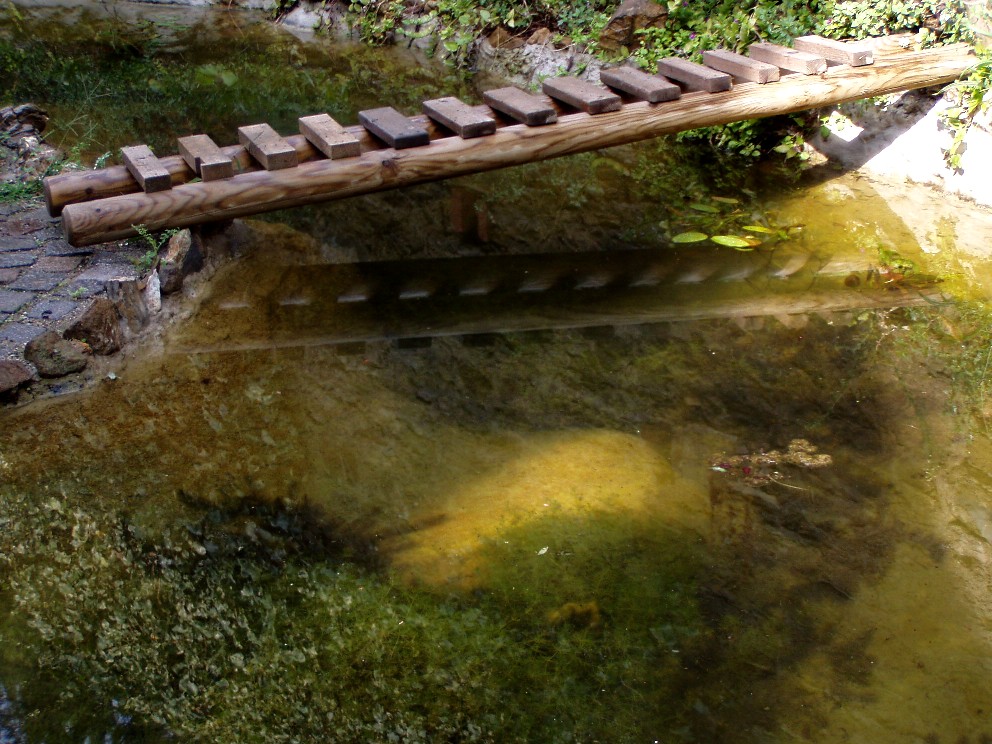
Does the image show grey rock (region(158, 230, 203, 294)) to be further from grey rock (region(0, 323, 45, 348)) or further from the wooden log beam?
grey rock (region(0, 323, 45, 348))

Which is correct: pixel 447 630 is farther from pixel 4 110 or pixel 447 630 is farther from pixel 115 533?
pixel 4 110

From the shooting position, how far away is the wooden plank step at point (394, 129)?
401 centimetres

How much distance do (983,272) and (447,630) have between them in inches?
139

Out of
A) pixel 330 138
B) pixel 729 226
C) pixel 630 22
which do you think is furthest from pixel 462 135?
pixel 630 22

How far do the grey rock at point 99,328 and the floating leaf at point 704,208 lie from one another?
10.3 feet

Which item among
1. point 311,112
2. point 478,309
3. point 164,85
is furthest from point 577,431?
point 164,85

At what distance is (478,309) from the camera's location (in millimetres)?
4145

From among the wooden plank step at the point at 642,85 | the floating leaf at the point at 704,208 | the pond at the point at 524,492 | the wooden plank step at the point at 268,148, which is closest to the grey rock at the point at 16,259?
the pond at the point at 524,492

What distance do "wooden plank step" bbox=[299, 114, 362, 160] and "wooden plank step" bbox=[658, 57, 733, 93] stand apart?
181cm

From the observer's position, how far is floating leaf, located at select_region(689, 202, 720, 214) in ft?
16.8

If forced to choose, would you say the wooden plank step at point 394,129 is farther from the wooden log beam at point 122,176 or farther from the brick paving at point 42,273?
the brick paving at point 42,273

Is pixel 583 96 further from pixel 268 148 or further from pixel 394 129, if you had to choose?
pixel 268 148

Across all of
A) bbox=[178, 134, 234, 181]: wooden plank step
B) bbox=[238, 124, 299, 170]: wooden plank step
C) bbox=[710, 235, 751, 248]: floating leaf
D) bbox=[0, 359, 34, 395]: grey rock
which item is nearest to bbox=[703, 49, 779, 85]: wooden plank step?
bbox=[710, 235, 751, 248]: floating leaf

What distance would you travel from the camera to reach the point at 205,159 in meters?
3.80
